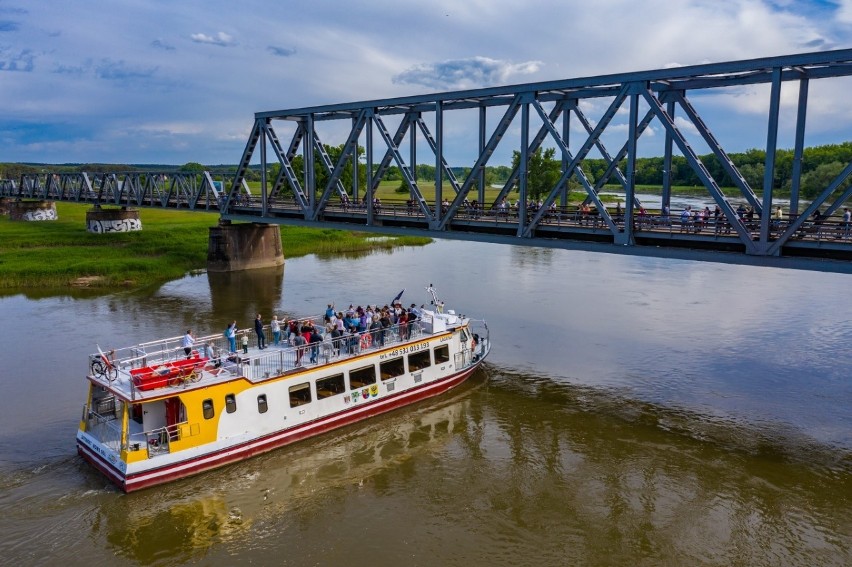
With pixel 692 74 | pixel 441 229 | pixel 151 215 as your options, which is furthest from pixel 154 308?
pixel 151 215

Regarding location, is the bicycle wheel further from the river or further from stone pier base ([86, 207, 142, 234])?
stone pier base ([86, 207, 142, 234])

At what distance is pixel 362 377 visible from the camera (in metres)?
24.1

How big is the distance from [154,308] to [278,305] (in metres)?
7.81

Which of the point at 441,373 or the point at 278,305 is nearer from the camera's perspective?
the point at 441,373

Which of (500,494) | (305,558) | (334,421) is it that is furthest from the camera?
(334,421)

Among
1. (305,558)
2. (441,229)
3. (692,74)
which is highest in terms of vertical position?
(692,74)

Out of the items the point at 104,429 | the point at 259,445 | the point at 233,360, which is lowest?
the point at 259,445

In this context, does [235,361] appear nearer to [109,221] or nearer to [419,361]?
[419,361]

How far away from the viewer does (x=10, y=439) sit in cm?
2136

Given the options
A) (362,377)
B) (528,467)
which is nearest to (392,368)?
(362,377)

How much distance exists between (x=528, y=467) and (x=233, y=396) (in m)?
9.29

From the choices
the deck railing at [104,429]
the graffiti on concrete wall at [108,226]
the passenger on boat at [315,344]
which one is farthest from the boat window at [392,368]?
the graffiti on concrete wall at [108,226]

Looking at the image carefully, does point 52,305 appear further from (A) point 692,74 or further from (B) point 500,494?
(A) point 692,74

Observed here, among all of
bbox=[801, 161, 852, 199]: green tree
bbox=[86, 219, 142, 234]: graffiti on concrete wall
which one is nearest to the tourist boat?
bbox=[86, 219, 142, 234]: graffiti on concrete wall
